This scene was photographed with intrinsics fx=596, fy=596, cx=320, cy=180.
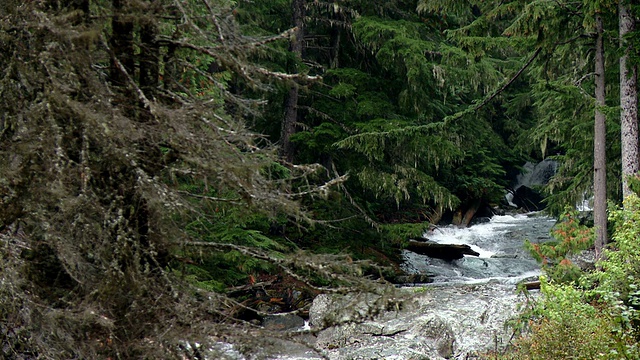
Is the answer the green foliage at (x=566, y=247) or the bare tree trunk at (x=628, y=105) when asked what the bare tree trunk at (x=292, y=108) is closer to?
the bare tree trunk at (x=628, y=105)

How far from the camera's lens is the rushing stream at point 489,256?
A: 52.2ft

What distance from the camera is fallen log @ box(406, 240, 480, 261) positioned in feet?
58.1

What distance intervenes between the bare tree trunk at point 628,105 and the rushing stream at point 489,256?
4034 mm

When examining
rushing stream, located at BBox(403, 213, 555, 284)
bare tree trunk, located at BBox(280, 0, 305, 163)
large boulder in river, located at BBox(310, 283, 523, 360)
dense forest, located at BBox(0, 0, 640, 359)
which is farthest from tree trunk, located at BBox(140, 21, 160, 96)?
rushing stream, located at BBox(403, 213, 555, 284)

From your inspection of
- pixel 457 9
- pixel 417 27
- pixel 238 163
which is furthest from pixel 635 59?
pixel 238 163

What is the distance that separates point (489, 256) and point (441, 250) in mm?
1666

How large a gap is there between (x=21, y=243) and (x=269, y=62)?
10958mm

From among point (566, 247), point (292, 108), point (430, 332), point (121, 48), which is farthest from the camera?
point (292, 108)

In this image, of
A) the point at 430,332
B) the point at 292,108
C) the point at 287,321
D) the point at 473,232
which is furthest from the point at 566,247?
the point at 473,232

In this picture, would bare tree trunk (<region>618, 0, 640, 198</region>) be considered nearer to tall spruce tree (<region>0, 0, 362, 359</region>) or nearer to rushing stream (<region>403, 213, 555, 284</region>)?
rushing stream (<region>403, 213, 555, 284</region>)

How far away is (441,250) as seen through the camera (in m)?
17.7

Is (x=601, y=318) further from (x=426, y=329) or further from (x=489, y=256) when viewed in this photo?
(x=489, y=256)

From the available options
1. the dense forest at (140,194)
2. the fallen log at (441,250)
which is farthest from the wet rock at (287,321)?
the fallen log at (441,250)

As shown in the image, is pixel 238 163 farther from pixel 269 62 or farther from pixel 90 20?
pixel 269 62
